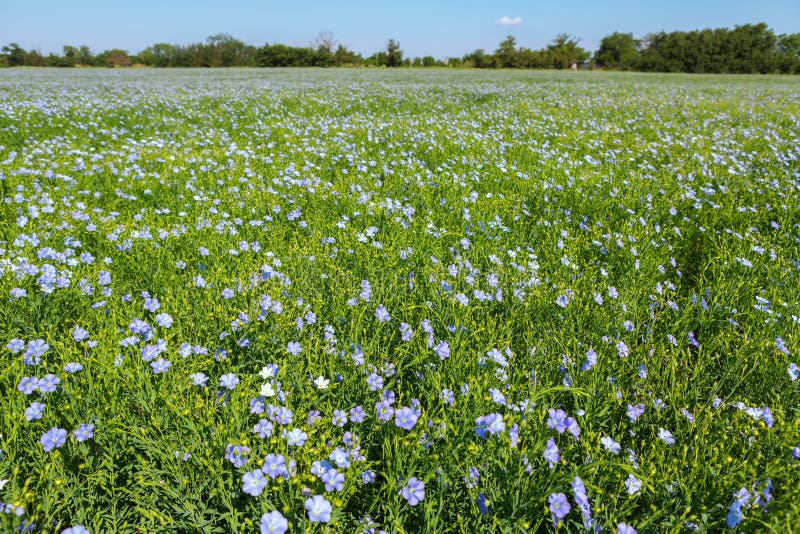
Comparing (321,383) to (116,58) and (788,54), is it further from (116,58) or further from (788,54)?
(116,58)

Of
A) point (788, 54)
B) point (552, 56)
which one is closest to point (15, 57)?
point (552, 56)

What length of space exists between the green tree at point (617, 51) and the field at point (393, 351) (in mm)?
79364

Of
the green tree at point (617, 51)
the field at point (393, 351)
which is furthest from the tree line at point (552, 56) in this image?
the field at point (393, 351)

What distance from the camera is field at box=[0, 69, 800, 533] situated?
153cm

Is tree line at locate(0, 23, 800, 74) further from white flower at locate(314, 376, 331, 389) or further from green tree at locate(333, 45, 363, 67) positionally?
→ white flower at locate(314, 376, 331, 389)

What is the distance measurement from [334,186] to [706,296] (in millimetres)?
3590

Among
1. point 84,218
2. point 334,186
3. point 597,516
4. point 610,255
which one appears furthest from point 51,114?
point 597,516

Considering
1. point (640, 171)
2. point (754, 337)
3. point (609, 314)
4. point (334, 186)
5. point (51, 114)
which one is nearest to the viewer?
point (754, 337)

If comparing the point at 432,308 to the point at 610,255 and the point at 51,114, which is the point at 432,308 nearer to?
the point at 610,255

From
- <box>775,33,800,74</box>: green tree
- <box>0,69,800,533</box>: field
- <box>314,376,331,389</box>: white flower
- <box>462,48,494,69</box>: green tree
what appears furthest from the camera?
<box>462,48,494,69</box>: green tree

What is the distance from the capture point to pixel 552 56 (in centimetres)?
6706

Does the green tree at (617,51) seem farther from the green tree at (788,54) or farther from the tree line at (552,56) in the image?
the green tree at (788,54)

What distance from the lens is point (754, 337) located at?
2.43 metres

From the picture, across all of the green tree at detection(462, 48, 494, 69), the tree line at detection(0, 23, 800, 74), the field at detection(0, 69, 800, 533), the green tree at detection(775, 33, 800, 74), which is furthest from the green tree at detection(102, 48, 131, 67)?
the green tree at detection(775, 33, 800, 74)
